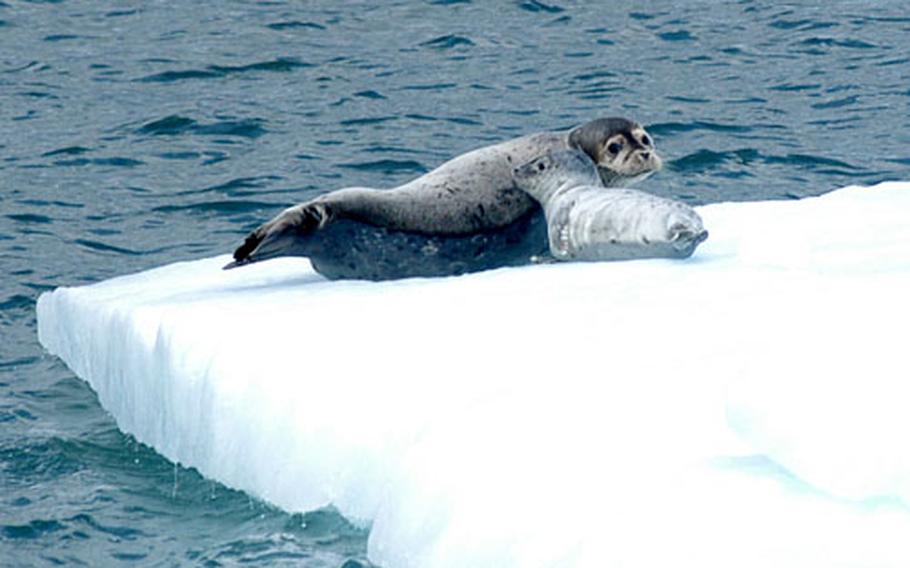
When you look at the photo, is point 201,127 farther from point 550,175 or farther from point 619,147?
point 550,175

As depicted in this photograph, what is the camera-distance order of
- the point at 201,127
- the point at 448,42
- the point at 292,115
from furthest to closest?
the point at 448,42
the point at 292,115
the point at 201,127

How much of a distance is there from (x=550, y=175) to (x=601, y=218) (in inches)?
14.2

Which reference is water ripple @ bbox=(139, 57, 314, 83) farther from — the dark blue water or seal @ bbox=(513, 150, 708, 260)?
seal @ bbox=(513, 150, 708, 260)

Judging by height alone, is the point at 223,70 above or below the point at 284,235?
below

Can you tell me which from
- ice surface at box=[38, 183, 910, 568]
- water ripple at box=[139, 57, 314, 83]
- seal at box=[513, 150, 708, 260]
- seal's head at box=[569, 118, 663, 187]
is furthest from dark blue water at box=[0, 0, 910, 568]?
seal's head at box=[569, 118, 663, 187]

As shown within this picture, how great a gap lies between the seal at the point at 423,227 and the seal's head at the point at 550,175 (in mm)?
43

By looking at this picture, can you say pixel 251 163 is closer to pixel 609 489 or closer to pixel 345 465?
pixel 345 465

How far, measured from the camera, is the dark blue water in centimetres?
645

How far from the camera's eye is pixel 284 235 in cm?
577

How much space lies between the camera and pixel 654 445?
13.2 feet

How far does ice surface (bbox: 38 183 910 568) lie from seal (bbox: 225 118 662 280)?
172 mm

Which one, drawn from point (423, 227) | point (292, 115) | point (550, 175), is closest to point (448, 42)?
point (292, 115)

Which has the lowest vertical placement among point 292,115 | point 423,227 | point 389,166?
point 292,115

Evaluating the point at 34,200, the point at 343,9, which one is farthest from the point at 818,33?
the point at 34,200
